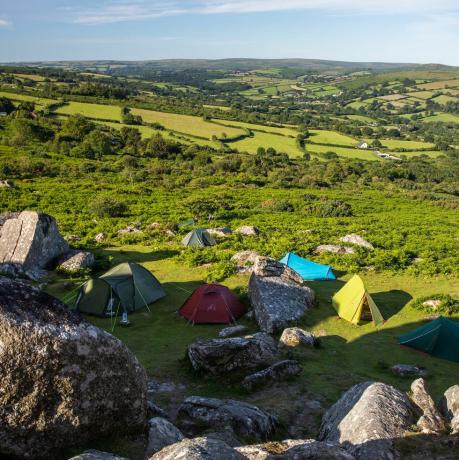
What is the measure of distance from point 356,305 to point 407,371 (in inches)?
219

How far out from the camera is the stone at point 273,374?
15.3 meters

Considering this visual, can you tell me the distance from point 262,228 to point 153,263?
12.9 metres

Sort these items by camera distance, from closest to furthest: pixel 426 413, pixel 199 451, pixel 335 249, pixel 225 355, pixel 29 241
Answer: pixel 199 451, pixel 426 413, pixel 225 355, pixel 29 241, pixel 335 249

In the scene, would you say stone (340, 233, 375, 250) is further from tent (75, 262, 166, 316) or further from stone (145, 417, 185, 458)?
stone (145, 417, 185, 458)

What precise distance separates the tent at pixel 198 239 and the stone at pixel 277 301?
36.8 ft

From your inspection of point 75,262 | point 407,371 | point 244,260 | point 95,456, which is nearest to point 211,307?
point 244,260

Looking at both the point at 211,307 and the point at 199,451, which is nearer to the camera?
the point at 199,451

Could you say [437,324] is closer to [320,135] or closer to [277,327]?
[277,327]

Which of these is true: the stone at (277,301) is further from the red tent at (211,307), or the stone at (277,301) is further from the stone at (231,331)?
the red tent at (211,307)

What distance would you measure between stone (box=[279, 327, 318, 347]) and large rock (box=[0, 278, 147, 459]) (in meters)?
9.83

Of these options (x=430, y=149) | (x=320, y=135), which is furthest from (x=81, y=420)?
(x=430, y=149)

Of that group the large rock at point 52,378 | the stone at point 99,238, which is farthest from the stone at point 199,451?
the stone at point 99,238

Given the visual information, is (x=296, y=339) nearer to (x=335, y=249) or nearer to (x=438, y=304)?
(x=438, y=304)

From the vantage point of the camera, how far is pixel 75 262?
2761cm
